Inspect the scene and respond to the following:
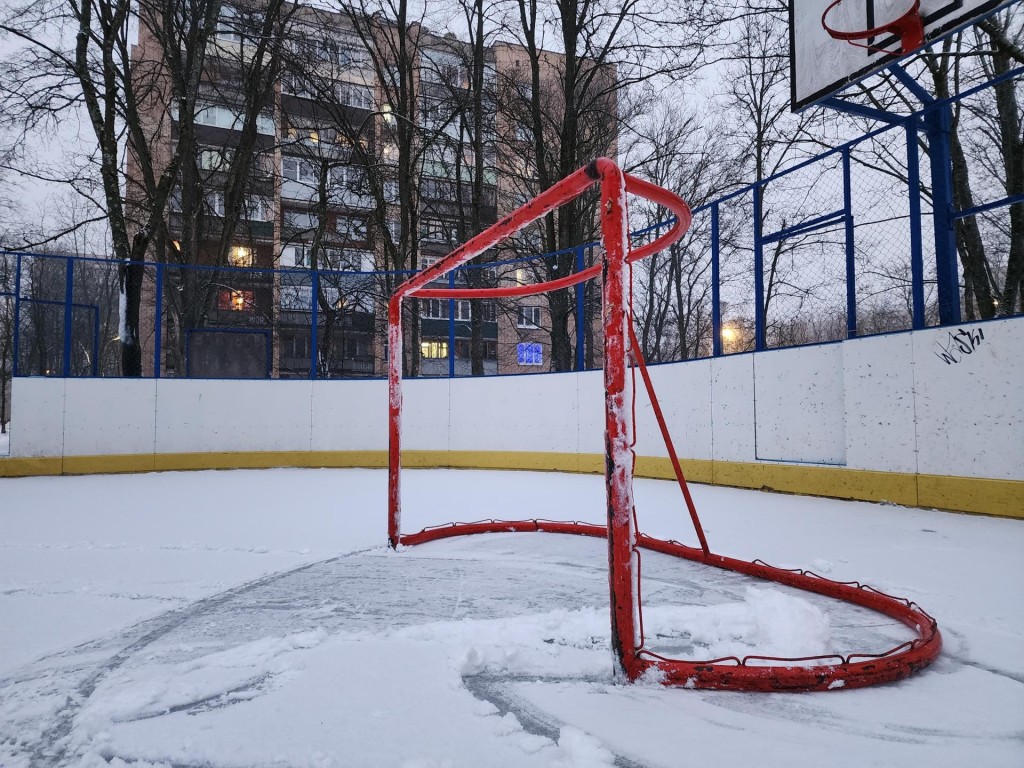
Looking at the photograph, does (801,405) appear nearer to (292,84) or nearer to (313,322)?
(313,322)

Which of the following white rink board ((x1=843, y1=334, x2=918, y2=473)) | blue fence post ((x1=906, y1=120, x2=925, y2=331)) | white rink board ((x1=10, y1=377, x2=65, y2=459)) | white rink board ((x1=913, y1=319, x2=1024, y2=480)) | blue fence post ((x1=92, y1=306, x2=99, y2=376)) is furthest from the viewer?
blue fence post ((x1=92, y1=306, x2=99, y2=376))

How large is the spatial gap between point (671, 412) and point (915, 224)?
3614mm

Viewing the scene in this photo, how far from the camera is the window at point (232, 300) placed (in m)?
13.3

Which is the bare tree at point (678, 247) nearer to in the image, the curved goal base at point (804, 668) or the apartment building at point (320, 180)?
the apartment building at point (320, 180)

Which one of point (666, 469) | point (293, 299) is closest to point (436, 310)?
point (293, 299)

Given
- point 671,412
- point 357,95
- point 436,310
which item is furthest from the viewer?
point 436,310

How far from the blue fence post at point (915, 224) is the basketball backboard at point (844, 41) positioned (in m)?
0.85

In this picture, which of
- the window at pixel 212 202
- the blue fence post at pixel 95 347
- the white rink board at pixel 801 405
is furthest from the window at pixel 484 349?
the white rink board at pixel 801 405

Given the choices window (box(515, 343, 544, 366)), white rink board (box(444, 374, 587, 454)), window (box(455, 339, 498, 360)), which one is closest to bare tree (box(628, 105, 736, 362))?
window (box(515, 343, 544, 366))

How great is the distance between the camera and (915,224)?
228 inches

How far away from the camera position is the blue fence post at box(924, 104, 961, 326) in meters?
5.49

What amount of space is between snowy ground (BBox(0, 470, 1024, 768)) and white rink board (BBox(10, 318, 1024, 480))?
1093mm

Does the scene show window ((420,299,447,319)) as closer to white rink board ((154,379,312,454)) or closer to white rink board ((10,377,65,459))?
white rink board ((154,379,312,454))

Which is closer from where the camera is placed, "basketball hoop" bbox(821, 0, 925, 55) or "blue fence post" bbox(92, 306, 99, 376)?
"basketball hoop" bbox(821, 0, 925, 55)
